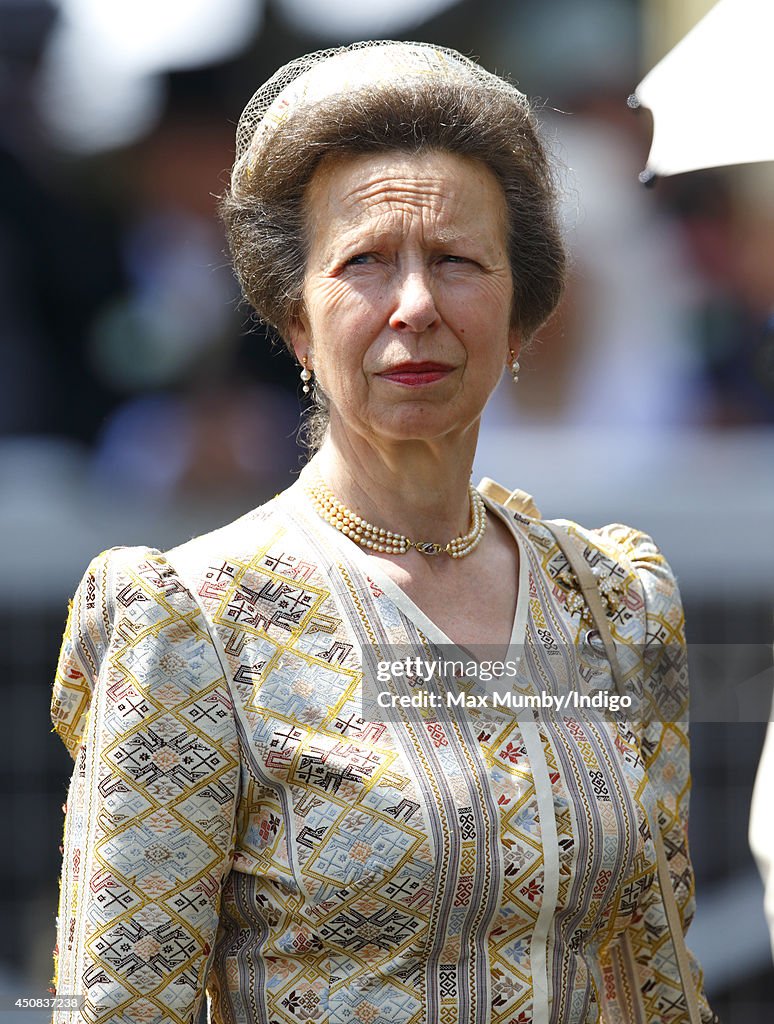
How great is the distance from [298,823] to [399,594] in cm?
39

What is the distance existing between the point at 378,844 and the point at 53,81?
423 cm

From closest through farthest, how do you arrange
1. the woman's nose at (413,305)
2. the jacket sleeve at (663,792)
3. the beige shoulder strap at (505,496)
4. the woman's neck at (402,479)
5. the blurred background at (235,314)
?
the woman's nose at (413,305) → the woman's neck at (402,479) → the jacket sleeve at (663,792) → the beige shoulder strap at (505,496) → the blurred background at (235,314)

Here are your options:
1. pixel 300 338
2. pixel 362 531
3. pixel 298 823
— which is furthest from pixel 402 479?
pixel 298 823

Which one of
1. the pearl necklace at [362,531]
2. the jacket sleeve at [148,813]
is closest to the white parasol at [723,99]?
the pearl necklace at [362,531]

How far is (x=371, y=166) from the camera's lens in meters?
2.32

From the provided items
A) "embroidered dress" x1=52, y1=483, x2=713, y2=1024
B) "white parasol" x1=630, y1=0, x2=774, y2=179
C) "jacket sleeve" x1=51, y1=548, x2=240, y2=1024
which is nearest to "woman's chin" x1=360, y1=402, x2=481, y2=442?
"embroidered dress" x1=52, y1=483, x2=713, y2=1024

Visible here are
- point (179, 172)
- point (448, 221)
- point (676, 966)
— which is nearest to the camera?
point (448, 221)

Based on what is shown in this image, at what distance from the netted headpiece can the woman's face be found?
0.11 metres

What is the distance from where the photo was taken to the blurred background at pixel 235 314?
5.57m

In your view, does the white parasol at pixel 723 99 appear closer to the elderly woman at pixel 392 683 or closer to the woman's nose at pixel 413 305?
the elderly woman at pixel 392 683

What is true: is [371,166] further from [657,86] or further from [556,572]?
[657,86]

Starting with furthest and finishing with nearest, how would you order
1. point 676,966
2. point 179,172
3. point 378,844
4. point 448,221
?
point 179,172 < point 676,966 < point 448,221 < point 378,844

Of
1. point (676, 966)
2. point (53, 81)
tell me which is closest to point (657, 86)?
point (676, 966)

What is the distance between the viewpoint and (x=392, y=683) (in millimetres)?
2250
